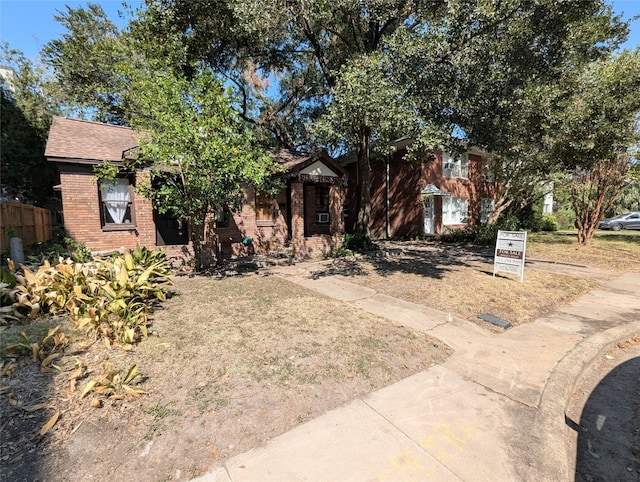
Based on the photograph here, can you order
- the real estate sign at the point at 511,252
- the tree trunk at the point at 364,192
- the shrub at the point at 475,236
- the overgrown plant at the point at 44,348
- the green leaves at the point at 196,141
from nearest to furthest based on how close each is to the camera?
1. the overgrown plant at the point at 44,348
2. the green leaves at the point at 196,141
3. the real estate sign at the point at 511,252
4. the tree trunk at the point at 364,192
5. the shrub at the point at 475,236

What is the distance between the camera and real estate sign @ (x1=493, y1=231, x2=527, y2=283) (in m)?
7.67


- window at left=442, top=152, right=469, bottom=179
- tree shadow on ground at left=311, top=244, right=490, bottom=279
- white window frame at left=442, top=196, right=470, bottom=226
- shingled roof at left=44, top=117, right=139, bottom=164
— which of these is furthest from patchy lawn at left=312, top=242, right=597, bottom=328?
window at left=442, top=152, right=469, bottom=179

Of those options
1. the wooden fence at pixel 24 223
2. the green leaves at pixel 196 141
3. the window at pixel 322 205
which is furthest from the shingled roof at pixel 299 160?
the wooden fence at pixel 24 223

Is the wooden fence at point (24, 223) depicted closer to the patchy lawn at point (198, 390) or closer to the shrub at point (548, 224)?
the patchy lawn at point (198, 390)

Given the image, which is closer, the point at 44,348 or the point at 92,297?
the point at 44,348

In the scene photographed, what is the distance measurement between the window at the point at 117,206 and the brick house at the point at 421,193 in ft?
42.0

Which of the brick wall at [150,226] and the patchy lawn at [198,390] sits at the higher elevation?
the brick wall at [150,226]

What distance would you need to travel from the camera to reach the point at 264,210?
13.4 metres

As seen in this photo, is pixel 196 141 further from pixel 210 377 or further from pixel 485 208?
pixel 485 208

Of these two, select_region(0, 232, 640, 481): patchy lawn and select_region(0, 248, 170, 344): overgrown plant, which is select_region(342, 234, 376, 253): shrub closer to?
select_region(0, 232, 640, 481): patchy lawn

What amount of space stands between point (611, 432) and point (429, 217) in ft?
54.8

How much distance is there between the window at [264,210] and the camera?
13.1 metres

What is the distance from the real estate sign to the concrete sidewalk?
3148mm

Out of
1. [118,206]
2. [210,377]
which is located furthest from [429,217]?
[210,377]
